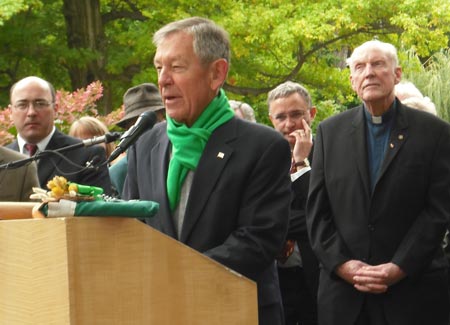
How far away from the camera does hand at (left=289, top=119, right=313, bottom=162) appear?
7.75 metres

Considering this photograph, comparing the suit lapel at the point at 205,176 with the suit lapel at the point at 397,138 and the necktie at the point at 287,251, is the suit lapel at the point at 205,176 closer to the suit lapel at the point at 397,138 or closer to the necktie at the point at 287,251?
the suit lapel at the point at 397,138

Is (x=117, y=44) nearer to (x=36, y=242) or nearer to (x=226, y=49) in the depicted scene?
(x=226, y=49)

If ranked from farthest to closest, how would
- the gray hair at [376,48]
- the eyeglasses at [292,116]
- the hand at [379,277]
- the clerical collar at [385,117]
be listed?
1. the eyeglasses at [292,116]
2. the gray hair at [376,48]
3. the clerical collar at [385,117]
4. the hand at [379,277]

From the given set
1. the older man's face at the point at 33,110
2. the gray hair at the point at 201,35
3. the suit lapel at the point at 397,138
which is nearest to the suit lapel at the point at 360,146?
the suit lapel at the point at 397,138

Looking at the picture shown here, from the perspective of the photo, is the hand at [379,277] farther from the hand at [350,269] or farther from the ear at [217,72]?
the ear at [217,72]

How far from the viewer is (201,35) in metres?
5.00

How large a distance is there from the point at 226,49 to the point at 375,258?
200 centimetres

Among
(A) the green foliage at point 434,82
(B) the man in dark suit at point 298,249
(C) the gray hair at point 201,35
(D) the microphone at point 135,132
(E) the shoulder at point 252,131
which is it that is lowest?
(A) the green foliage at point 434,82

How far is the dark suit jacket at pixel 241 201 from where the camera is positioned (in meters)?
4.87

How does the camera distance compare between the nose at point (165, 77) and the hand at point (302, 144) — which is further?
the hand at point (302, 144)

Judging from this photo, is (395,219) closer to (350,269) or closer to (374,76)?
(350,269)

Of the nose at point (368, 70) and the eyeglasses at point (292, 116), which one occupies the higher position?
the nose at point (368, 70)

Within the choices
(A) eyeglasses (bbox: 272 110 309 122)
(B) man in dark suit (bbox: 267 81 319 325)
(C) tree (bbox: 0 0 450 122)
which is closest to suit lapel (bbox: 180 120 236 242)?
(B) man in dark suit (bbox: 267 81 319 325)

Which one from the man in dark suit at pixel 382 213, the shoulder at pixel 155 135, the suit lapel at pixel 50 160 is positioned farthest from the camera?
the suit lapel at pixel 50 160
